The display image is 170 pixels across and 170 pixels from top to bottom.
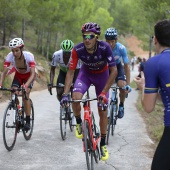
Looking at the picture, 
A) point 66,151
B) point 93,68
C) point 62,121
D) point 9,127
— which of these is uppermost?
point 93,68

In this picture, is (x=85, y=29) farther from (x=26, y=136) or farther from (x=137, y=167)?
(x=26, y=136)

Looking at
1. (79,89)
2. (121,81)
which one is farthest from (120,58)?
(79,89)

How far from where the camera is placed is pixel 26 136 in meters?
6.82

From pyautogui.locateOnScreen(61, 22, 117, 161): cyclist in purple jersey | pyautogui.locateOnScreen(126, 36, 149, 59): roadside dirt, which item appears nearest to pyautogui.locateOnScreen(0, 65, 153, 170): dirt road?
pyautogui.locateOnScreen(61, 22, 117, 161): cyclist in purple jersey

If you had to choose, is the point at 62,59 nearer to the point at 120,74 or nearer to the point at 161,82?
the point at 120,74

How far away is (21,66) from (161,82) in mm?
4269

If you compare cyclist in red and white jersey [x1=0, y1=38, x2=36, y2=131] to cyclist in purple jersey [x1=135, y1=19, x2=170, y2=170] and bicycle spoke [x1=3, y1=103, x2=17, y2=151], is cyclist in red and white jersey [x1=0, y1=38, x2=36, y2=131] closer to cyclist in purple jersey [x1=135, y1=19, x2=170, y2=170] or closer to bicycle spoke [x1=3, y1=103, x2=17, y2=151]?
bicycle spoke [x1=3, y1=103, x2=17, y2=151]

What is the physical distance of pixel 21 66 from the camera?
21.6ft

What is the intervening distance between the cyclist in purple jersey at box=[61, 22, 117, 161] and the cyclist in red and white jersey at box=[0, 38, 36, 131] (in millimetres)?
1210

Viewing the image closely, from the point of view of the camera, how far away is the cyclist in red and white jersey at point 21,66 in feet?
20.0

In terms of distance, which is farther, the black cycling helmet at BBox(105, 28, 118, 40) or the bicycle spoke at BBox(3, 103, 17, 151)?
the black cycling helmet at BBox(105, 28, 118, 40)

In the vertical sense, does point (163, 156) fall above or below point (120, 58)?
below

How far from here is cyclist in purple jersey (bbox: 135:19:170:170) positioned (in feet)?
8.98

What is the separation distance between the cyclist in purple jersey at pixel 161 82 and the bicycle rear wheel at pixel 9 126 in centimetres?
377
